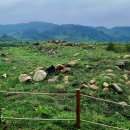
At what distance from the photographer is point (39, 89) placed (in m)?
19.0

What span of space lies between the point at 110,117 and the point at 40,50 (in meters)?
16.6

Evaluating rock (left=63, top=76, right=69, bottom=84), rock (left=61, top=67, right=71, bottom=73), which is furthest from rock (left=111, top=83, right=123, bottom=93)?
rock (left=61, top=67, right=71, bottom=73)

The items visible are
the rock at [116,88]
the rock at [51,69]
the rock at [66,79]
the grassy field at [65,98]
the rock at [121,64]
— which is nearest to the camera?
the grassy field at [65,98]

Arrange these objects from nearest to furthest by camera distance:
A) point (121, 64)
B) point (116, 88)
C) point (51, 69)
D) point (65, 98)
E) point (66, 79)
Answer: point (65, 98) → point (116, 88) → point (66, 79) → point (51, 69) → point (121, 64)

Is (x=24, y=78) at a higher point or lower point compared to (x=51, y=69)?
lower

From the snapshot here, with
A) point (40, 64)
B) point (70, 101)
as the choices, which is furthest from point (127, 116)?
point (40, 64)

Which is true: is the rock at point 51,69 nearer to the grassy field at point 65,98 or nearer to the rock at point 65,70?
the grassy field at point 65,98

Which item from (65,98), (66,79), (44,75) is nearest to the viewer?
(65,98)

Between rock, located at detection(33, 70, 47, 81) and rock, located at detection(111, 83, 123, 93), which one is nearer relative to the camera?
rock, located at detection(111, 83, 123, 93)

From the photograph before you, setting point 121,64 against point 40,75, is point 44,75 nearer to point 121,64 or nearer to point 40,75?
point 40,75

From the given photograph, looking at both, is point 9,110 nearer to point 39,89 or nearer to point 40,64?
point 39,89

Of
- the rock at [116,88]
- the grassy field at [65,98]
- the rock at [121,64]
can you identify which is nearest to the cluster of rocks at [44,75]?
the grassy field at [65,98]

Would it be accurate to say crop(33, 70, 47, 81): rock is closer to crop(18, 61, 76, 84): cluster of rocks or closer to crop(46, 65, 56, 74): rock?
crop(18, 61, 76, 84): cluster of rocks

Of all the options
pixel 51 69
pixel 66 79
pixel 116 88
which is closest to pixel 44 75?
pixel 51 69
